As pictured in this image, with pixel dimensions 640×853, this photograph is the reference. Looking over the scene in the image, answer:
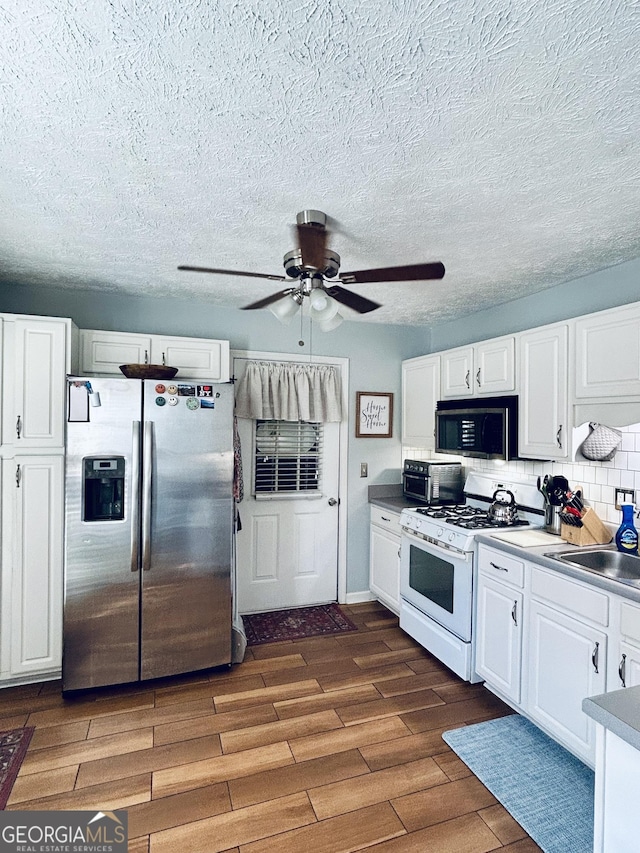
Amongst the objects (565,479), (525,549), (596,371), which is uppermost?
(596,371)

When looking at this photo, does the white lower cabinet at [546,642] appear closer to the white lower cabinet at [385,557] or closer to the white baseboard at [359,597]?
the white lower cabinet at [385,557]

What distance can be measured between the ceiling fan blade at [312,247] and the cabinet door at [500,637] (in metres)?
1.94

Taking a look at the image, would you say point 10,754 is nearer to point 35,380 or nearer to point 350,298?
point 35,380

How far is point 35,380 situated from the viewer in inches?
110

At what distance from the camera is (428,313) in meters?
3.78

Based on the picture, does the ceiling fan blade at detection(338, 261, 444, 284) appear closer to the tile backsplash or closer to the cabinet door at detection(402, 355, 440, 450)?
the tile backsplash

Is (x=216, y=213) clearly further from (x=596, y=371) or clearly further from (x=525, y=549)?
(x=525, y=549)

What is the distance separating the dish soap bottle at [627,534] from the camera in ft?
7.84

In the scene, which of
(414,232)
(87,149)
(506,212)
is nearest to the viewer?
(87,149)

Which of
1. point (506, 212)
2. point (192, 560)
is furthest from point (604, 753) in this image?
point (192, 560)

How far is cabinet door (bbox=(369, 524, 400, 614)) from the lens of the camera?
3693 millimetres

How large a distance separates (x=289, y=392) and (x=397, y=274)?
209 cm

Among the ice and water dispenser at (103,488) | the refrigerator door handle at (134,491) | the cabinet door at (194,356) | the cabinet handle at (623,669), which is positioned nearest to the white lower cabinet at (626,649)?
the cabinet handle at (623,669)

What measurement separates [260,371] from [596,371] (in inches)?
92.3
